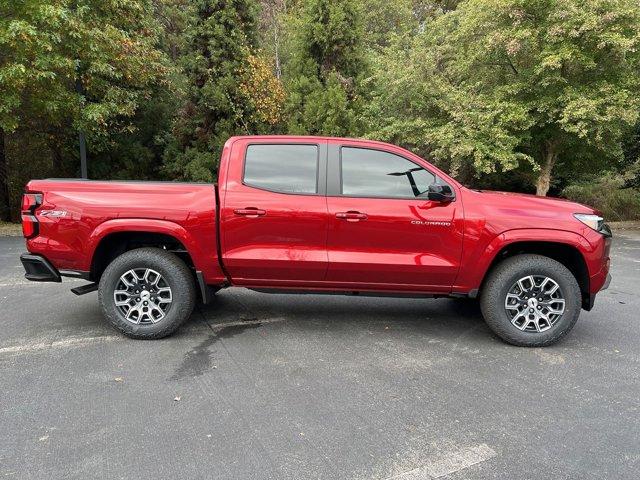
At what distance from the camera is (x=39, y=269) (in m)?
4.40

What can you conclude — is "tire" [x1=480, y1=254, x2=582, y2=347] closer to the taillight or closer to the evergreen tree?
the taillight

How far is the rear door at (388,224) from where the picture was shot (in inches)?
167

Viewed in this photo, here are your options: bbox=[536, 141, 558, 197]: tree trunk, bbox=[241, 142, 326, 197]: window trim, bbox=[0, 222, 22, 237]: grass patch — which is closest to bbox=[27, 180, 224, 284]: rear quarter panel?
bbox=[241, 142, 326, 197]: window trim

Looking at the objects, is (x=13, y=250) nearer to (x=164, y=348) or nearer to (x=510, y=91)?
(x=164, y=348)

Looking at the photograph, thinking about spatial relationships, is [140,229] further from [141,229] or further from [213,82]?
[213,82]

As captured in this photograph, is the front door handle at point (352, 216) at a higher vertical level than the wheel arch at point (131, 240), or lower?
higher

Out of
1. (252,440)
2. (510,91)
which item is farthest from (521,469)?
(510,91)

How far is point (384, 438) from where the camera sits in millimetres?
2859

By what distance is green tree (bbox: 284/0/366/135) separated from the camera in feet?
47.5

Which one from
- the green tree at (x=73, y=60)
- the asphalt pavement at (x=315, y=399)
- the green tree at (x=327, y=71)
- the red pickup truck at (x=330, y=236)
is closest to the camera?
the asphalt pavement at (x=315, y=399)

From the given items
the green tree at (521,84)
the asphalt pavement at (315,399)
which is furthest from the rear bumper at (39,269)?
the green tree at (521,84)

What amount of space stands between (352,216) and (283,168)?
0.80m

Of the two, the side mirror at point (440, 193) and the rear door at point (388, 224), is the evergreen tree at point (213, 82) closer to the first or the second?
the rear door at point (388, 224)

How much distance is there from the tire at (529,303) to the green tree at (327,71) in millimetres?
10637
